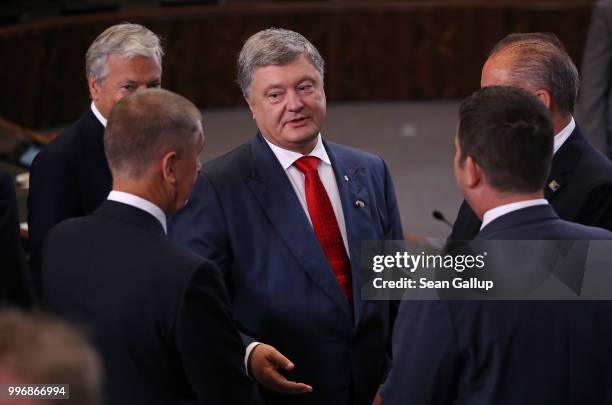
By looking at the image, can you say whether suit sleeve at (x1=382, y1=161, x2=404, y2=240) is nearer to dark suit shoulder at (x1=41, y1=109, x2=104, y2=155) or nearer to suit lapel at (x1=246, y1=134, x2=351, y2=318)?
suit lapel at (x1=246, y1=134, x2=351, y2=318)

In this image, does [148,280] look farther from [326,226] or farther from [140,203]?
[326,226]

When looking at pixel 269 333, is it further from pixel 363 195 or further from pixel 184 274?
pixel 184 274

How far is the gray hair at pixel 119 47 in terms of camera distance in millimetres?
3047

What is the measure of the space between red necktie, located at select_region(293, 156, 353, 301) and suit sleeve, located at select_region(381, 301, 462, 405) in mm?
667

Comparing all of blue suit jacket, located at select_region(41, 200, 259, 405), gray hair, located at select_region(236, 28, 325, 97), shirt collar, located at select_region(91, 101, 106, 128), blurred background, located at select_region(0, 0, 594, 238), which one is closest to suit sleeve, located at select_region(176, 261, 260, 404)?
blue suit jacket, located at select_region(41, 200, 259, 405)

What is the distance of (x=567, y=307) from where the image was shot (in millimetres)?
1930

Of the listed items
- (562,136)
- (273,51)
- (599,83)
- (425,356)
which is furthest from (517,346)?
(599,83)

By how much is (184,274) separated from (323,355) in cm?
76

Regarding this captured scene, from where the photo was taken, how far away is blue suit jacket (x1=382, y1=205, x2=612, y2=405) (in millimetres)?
1896

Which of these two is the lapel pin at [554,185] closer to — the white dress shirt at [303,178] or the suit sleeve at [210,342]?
the white dress shirt at [303,178]

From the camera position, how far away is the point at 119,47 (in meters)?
3.05

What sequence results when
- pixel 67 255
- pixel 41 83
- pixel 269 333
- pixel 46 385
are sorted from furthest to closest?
1. pixel 41 83
2. pixel 269 333
3. pixel 67 255
4. pixel 46 385

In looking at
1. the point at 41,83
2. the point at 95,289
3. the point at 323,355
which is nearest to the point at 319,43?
the point at 41,83

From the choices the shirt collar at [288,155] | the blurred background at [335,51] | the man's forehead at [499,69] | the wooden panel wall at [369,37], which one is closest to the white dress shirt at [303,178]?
the shirt collar at [288,155]
